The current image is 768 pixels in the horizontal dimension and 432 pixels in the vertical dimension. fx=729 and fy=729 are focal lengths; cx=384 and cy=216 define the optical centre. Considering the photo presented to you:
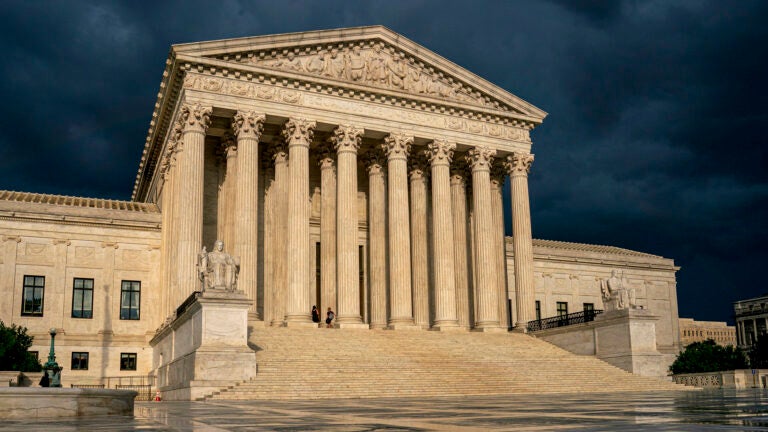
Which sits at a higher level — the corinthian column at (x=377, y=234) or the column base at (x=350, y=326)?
the corinthian column at (x=377, y=234)

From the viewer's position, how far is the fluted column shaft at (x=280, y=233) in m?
43.8

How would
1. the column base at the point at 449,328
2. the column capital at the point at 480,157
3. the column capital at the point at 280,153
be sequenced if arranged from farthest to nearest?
the column capital at the point at 480,157 → the column capital at the point at 280,153 → the column base at the point at 449,328

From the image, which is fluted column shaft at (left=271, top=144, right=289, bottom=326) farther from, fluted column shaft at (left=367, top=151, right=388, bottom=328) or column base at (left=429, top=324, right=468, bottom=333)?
column base at (left=429, top=324, right=468, bottom=333)

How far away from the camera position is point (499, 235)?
5162cm

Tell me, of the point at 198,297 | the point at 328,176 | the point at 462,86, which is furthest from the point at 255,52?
the point at 198,297

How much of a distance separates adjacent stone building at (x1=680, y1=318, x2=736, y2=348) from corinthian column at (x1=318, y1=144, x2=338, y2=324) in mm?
113114

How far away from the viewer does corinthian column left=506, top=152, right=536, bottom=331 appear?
4834cm

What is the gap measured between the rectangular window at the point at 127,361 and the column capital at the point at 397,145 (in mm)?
19835

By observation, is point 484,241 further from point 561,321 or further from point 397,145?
point 397,145

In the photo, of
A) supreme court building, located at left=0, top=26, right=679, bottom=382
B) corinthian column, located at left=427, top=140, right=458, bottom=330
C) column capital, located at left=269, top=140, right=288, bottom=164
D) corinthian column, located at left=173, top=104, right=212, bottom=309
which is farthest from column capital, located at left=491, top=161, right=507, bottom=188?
corinthian column, located at left=173, top=104, right=212, bottom=309

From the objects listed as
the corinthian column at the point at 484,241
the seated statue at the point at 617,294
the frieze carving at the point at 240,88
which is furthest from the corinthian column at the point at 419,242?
the seated statue at the point at 617,294

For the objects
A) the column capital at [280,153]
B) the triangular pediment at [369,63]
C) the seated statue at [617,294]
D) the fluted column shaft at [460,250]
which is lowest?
the seated statue at [617,294]

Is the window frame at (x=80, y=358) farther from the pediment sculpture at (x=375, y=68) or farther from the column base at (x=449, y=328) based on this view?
the column base at (x=449, y=328)

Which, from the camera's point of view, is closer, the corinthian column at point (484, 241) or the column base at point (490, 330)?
the column base at point (490, 330)
